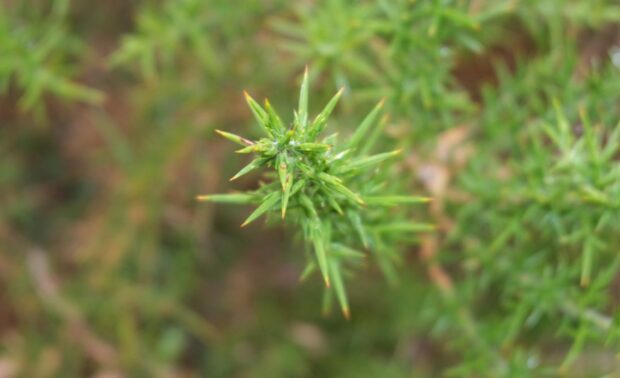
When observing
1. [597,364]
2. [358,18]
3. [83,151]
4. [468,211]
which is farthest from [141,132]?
[597,364]

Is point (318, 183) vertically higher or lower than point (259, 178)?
lower

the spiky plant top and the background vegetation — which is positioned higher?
the background vegetation

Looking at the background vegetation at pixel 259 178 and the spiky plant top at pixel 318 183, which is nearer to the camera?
the spiky plant top at pixel 318 183

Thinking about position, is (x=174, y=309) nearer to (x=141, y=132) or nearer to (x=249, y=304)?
(x=249, y=304)

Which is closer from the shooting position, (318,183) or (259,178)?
(318,183)
